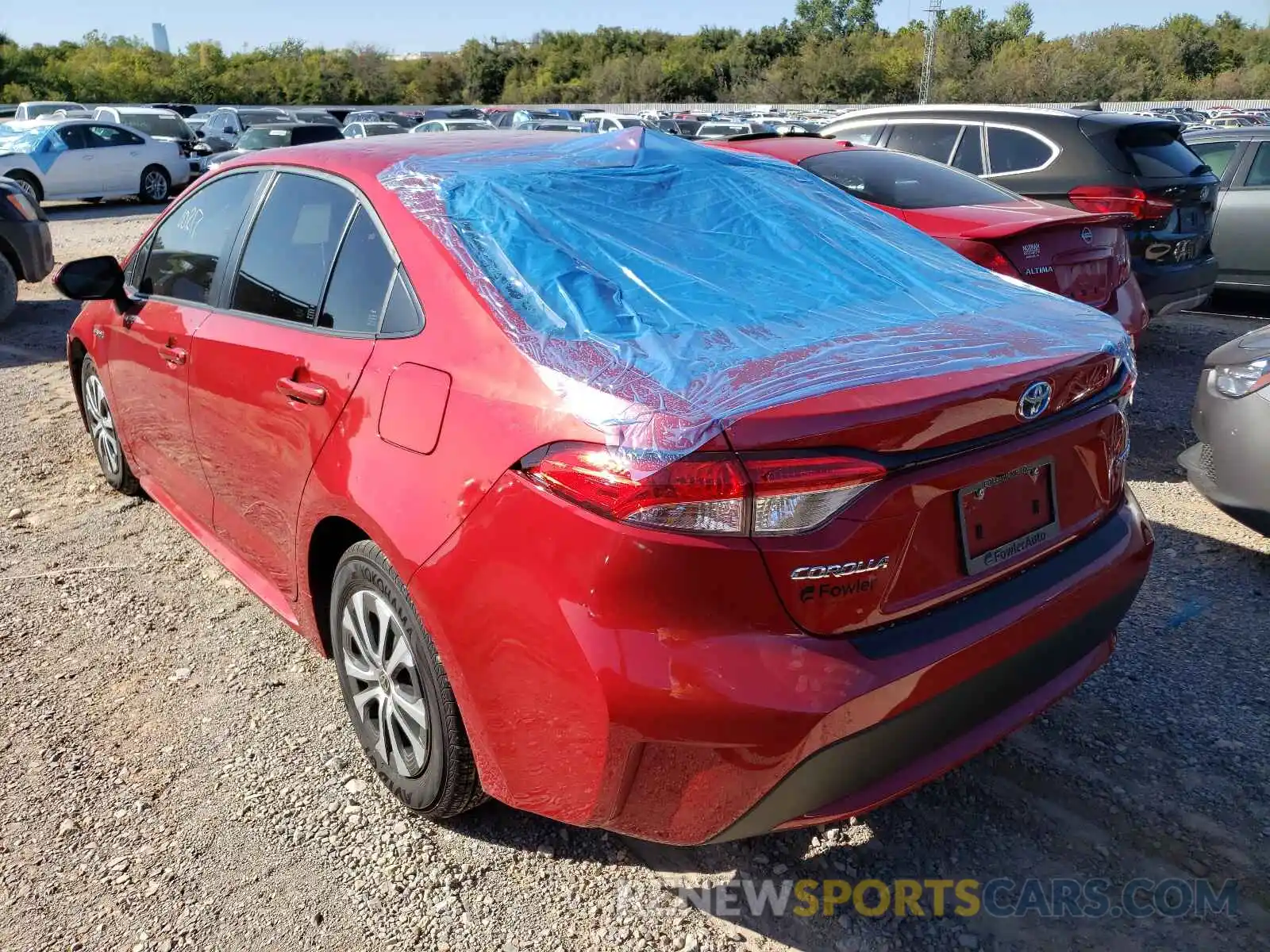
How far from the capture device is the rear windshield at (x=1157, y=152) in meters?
6.89

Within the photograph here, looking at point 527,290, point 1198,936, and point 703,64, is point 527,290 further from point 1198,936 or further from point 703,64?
point 703,64

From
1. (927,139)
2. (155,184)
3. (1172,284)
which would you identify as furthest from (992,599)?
(155,184)

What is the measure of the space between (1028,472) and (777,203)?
4.11ft

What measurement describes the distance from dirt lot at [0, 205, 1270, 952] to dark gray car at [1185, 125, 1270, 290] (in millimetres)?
5669

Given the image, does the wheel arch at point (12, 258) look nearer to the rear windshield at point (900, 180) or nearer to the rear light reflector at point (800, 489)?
the rear windshield at point (900, 180)

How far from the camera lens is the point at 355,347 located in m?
2.45

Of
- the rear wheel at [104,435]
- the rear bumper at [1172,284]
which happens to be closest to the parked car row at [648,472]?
the rear wheel at [104,435]

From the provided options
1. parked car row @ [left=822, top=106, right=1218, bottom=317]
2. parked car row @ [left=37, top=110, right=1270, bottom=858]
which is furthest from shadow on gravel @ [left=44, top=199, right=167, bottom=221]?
parked car row @ [left=37, top=110, right=1270, bottom=858]

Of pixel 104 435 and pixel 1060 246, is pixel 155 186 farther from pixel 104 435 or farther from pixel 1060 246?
pixel 1060 246

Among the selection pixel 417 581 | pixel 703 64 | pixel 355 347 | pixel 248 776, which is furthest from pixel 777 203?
pixel 703 64

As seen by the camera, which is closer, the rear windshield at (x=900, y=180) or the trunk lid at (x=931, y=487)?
the trunk lid at (x=931, y=487)

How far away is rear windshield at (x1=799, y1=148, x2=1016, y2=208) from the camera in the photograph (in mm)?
5727

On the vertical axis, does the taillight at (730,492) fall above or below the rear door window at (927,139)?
below

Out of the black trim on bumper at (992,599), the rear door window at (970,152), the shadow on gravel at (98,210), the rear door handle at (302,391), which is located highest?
the rear door window at (970,152)
